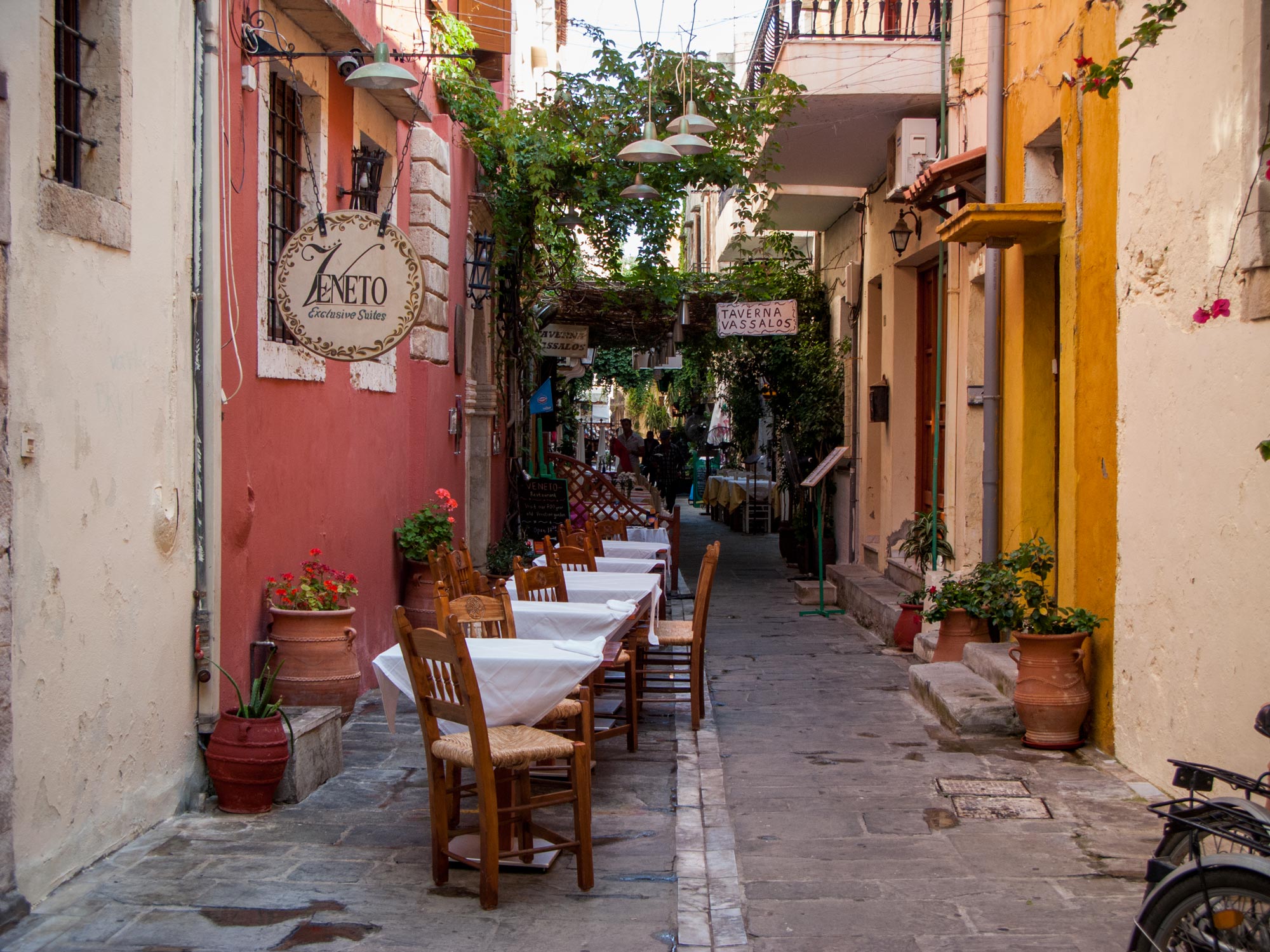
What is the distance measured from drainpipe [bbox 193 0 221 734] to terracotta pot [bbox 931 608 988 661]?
513 cm

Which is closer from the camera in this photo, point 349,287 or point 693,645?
point 349,287

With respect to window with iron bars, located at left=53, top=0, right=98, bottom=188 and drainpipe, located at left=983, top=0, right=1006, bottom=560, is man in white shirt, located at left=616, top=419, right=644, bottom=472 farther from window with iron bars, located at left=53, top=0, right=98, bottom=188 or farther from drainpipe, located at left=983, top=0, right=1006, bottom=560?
window with iron bars, located at left=53, top=0, right=98, bottom=188

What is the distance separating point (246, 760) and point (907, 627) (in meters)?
6.34

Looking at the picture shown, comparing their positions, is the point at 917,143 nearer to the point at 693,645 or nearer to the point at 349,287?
the point at 693,645

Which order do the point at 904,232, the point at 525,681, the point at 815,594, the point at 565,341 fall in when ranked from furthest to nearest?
the point at 565,341 → the point at 815,594 → the point at 904,232 → the point at 525,681

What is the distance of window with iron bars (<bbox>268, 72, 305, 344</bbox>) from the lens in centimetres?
704

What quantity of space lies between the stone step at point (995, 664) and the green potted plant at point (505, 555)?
4.56 metres

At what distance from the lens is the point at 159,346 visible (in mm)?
5273

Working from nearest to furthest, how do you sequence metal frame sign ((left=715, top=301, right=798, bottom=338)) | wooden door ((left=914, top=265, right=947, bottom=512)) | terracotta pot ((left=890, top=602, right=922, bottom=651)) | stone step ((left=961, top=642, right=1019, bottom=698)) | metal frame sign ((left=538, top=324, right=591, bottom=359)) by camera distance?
stone step ((left=961, top=642, right=1019, bottom=698))
terracotta pot ((left=890, top=602, right=922, bottom=651))
wooden door ((left=914, top=265, right=947, bottom=512))
metal frame sign ((left=715, top=301, right=798, bottom=338))
metal frame sign ((left=538, top=324, right=591, bottom=359))

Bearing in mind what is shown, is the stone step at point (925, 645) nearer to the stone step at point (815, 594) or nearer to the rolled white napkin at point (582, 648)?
the stone step at point (815, 594)

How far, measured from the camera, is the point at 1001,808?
5.77 meters

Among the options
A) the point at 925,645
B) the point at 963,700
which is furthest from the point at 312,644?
the point at 925,645

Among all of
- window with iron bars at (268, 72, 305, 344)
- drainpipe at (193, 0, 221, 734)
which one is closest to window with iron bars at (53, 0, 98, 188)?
drainpipe at (193, 0, 221, 734)

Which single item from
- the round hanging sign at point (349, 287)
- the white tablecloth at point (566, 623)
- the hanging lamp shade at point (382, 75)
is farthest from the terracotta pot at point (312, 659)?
the hanging lamp shade at point (382, 75)
